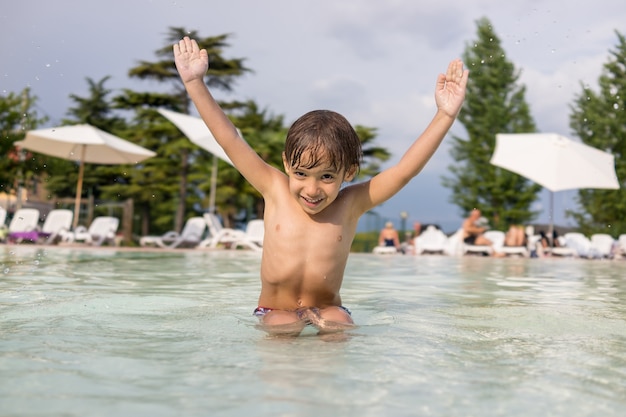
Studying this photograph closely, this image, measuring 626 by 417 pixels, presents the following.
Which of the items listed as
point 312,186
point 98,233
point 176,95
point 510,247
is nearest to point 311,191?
point 312,186

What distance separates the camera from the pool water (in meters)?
1.71

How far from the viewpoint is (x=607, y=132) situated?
28453mm

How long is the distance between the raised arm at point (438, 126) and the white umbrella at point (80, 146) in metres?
13.2

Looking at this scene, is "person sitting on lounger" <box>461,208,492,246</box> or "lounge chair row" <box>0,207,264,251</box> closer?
"lounge chair row" <box>0,207,264,251</box>

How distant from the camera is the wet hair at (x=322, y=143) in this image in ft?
9.07

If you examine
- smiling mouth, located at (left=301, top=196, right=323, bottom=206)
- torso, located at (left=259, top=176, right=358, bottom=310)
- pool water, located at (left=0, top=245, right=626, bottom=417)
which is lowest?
pool water, located at (left=0, top=245, right=626, bottom=417)

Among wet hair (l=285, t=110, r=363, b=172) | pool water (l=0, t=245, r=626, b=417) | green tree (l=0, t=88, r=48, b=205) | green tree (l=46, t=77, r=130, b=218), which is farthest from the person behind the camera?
green tree (l=46, t=77, r=130, b=218)

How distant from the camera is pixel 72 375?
199cm

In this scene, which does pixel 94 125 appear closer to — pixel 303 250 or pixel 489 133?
pixel 489 133

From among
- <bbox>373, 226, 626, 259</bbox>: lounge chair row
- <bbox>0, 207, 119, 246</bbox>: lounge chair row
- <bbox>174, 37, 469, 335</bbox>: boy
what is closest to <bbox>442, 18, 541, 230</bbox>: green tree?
<bbox>373, 226, 626, 259</bbox>: lounge chair row

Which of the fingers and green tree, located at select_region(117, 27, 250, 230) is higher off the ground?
green tree, located at select_region(117, 27, 250, 230)

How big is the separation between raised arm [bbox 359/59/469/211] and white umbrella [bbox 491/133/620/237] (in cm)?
1341

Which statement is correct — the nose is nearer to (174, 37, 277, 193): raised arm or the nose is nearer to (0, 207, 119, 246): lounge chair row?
(174, 37, 277, 193): raised arm

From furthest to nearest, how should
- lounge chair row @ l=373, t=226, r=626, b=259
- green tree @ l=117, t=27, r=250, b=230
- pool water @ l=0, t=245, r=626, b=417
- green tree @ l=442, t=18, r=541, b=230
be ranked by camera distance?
green tree @ l=442, t=18, r=541, b=230
green tree @ l=117, t=27, r=250, b=230
lounge chair row @ l=373, t=226, r=626, b=259
pool water @ l=0, t=245, r=626, b=417
